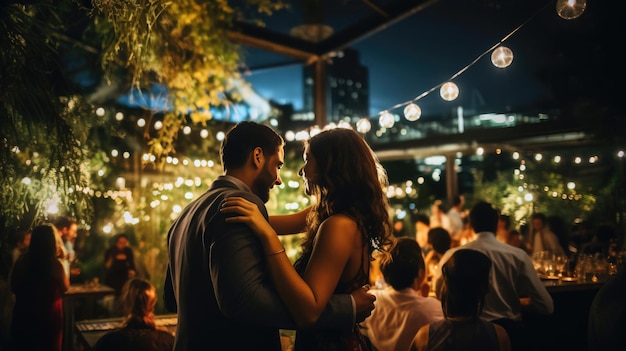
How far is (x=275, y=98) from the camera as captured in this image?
8.20 m

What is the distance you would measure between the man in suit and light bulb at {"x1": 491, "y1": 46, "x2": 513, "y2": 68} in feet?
7.06

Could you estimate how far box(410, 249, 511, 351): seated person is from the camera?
2268 millimetres

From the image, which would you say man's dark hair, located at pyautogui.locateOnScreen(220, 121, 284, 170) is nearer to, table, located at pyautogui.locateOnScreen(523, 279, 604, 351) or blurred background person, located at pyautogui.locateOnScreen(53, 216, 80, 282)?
table, located at pyautogui.locateOnScreen(523, 279, 604, 351)

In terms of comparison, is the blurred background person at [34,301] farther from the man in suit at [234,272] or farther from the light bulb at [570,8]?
the light bulb at [570,8]

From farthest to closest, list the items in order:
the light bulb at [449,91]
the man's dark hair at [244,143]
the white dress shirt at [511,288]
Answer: the light bulb at [449,91]
the white dress shirt at [511,288]
the man's dark hair at [244,143]

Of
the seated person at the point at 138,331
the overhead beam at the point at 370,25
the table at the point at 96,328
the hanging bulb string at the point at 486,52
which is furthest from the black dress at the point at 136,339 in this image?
the overhead beam at the point at 370,25

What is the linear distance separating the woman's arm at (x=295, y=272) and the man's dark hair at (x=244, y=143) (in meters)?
0.25

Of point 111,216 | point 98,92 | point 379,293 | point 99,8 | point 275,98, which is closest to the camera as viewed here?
point 99,8

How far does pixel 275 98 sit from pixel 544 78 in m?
3.98

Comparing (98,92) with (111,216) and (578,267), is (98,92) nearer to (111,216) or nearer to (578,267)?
(111,216)

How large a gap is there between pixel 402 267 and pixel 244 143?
166 centimetres

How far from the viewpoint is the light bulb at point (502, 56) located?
3.42 meters

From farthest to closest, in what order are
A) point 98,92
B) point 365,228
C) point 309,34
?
point 98,92, point 309,34, point 365,228

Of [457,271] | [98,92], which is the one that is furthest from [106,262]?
[457,271]
